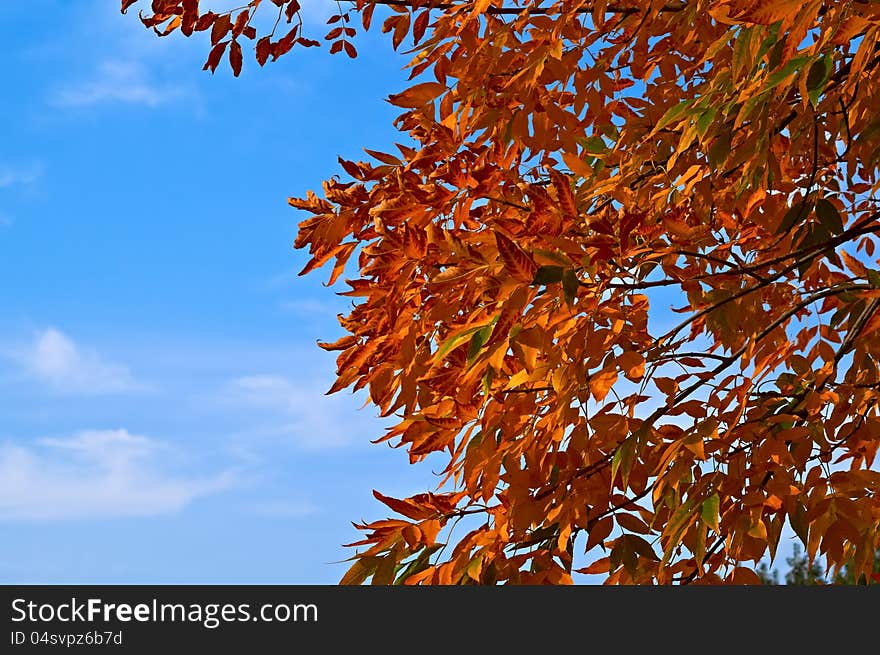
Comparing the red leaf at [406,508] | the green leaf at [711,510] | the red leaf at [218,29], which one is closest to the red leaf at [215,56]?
the red leaf at [218,29]

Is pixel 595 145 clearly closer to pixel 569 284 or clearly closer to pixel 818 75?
pixel 818 75

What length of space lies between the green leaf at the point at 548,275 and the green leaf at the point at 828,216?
1379 millimetres

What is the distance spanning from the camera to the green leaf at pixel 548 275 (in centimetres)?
250

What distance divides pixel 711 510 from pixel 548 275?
899mm

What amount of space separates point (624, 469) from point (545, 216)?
81cm

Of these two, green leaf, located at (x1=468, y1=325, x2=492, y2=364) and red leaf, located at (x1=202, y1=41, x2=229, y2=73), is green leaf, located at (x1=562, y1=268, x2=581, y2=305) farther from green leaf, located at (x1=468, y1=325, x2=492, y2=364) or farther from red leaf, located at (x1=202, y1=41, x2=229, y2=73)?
red leaf, located at (x1=202, y1=41, x2=229, y2=73)

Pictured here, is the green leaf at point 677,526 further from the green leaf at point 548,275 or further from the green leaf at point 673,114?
the green leaf at point 673,114

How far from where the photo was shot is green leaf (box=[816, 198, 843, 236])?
343cm

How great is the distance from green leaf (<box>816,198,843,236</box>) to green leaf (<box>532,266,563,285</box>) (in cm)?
138

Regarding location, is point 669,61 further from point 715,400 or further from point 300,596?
point 300,596

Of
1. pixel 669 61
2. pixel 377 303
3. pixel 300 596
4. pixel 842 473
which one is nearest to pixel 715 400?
pixel 842 473

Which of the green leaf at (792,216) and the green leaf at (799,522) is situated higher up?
the green leaf at (792,216)

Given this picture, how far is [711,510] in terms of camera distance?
2820 millimetres

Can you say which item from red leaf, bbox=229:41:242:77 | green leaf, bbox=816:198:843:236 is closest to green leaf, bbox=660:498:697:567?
green leaf, bbox=816:198:843:236
